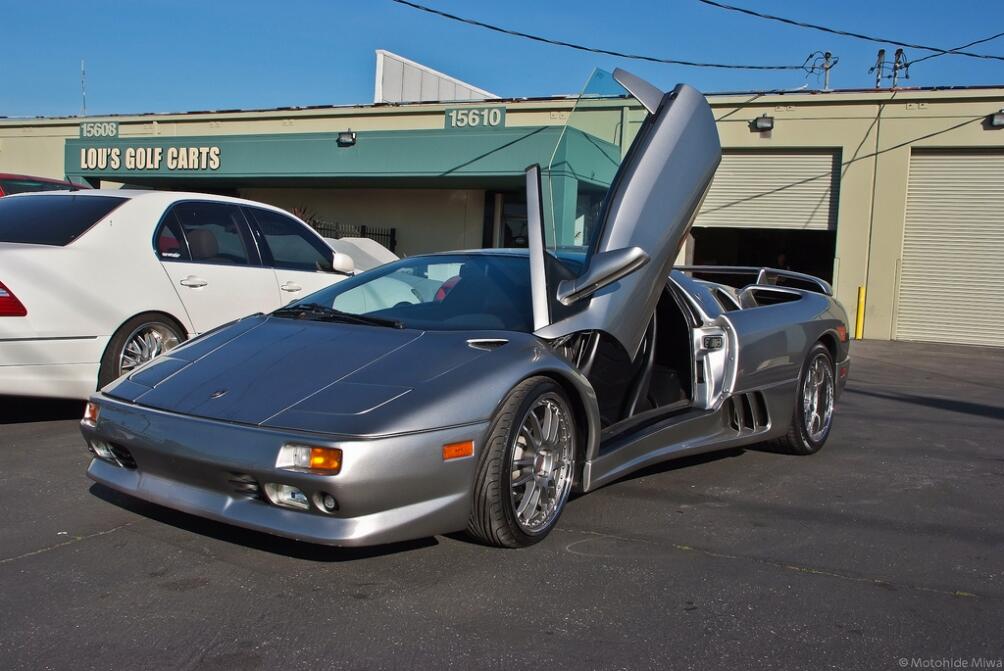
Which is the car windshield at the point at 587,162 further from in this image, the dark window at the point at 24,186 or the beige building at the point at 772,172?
the beige building at the point at 772,172

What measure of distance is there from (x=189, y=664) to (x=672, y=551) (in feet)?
6.60

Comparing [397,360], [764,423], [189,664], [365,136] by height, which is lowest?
[189,664]

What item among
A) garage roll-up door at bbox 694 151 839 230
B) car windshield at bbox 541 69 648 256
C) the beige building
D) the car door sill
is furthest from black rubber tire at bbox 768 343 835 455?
garage roll-up door at bbox 694 151 839 230

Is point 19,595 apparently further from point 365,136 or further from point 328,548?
point 365,136

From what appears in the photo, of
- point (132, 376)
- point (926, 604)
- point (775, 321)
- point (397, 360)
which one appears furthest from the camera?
point (775, 321)

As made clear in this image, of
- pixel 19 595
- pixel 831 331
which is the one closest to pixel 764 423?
pixel 831 331

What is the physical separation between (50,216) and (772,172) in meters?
15.1

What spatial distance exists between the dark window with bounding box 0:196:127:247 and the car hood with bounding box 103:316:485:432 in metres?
2.35

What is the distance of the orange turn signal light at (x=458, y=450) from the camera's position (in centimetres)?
330

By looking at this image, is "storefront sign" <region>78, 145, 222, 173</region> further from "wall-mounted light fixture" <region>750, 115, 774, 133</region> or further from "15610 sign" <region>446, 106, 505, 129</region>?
"wall-mounted light fixture" <region>750, 115, 774, 133</region>

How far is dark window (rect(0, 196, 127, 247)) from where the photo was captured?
19.3 ft

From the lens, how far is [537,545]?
381 cm

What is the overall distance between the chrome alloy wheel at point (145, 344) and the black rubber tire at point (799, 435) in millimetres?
3919

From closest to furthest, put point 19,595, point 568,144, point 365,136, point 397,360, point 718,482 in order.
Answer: point 19,595, point 397,360, point 568,144, point 718,482, point 365,136
